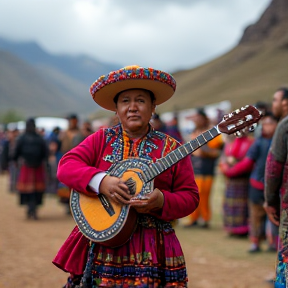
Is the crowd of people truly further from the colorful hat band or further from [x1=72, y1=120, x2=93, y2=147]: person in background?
[x1=72, y1=120, x2=93, y2=147]: person in background

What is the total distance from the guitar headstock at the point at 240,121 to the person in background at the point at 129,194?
40cm

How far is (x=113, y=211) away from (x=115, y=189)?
0.14 meters

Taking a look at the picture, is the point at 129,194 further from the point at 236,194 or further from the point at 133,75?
the point at 236,194

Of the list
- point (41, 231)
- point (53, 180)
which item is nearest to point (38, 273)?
point (41, 231)

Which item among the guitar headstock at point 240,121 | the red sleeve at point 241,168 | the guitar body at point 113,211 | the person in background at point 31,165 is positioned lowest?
the guitar body at point 113,211

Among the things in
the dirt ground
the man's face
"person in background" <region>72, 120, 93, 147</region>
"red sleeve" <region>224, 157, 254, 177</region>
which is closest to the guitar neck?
the man's face

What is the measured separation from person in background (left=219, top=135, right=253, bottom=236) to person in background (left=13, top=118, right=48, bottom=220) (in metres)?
4.33

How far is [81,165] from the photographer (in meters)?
3.59

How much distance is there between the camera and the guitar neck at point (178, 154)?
341cm

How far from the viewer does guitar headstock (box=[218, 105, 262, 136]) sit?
3425 millimetres

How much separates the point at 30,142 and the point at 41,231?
227 cm

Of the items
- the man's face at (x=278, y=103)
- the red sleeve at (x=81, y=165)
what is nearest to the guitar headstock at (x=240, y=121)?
the red sleeve at (x=81, y=165)

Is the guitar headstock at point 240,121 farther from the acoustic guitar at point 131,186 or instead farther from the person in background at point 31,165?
the person in background at point 31,165

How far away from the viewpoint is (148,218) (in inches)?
139
